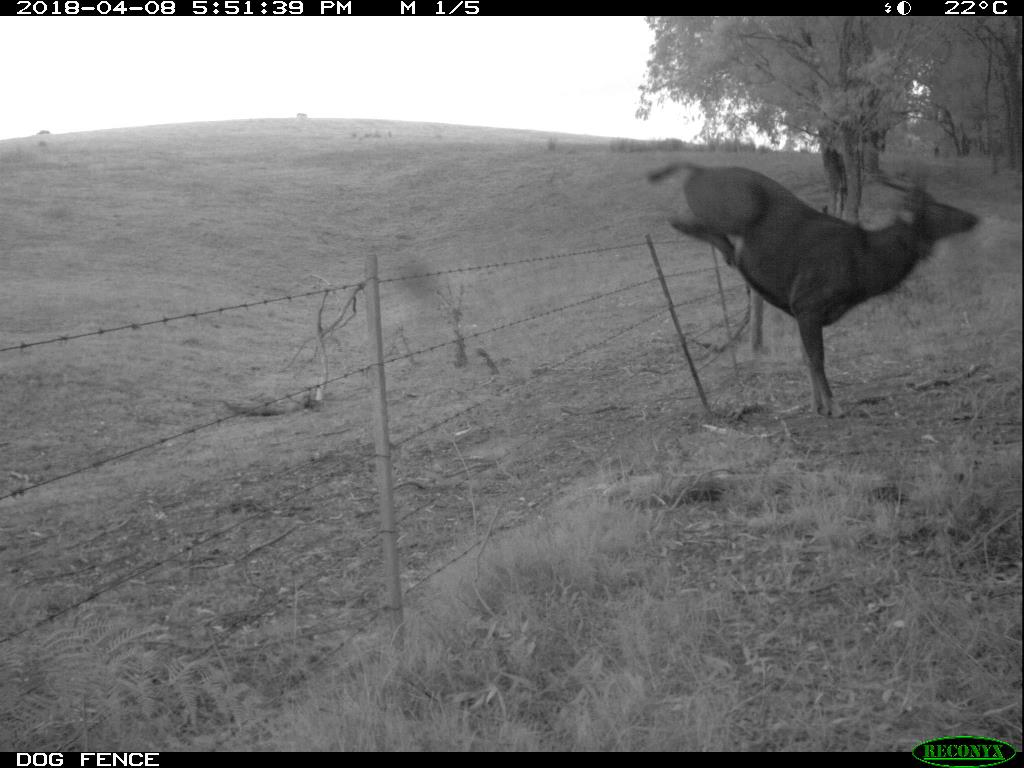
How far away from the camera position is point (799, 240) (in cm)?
546

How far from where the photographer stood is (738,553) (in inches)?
192

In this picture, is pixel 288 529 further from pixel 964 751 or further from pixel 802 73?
pixel 964 751

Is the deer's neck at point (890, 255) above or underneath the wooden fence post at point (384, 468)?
above

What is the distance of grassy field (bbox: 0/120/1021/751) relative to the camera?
3824 millimetres

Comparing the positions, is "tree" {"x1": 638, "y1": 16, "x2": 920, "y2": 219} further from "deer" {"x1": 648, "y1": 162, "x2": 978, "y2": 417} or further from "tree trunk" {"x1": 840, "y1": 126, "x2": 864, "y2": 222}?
"deer" {"x1": 648, "y1": 162, "x2": 978, "y2": 417}

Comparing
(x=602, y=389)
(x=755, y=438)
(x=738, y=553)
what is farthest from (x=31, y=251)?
(x=738, y=553)

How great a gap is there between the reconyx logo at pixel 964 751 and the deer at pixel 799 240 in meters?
2.17

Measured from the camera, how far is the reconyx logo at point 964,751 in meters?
3.31

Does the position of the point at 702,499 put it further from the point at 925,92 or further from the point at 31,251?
the point at 31,251

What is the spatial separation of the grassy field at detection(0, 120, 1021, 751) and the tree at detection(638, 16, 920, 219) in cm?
36

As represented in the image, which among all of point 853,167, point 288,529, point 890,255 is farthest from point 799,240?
point 288,529
